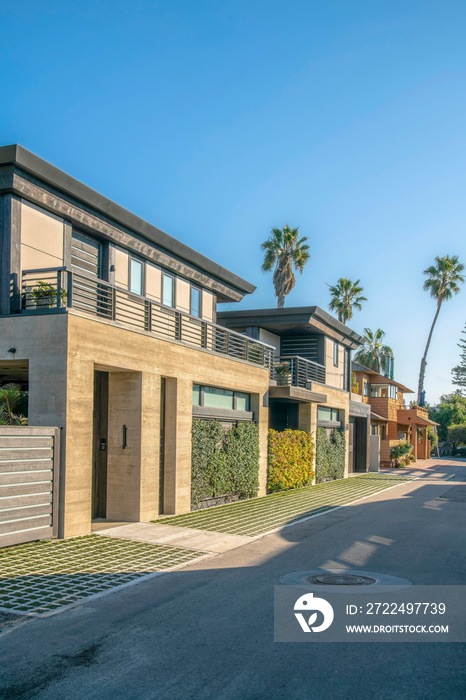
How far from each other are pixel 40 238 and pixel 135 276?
401 cm

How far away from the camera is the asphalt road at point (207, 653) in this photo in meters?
5.11

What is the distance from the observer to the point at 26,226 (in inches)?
527

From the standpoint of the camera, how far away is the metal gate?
10.4 metres

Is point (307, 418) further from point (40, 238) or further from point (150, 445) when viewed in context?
point (40, 238)

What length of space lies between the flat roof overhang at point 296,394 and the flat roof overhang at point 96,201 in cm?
441

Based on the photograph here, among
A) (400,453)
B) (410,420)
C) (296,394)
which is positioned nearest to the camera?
(296,394)

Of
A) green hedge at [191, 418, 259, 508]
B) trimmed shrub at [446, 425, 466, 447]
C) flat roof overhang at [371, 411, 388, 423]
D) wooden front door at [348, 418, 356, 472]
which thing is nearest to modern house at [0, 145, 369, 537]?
green hedge at [191, 418, 259, 508]

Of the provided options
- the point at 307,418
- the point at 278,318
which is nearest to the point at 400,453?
the point at 307,418

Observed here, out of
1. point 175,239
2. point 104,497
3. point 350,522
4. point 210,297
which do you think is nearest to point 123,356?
point 104,497

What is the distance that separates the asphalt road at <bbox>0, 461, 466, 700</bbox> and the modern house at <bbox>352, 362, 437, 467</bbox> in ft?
112

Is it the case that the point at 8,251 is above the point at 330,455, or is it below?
above

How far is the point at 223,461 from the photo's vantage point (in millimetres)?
18188

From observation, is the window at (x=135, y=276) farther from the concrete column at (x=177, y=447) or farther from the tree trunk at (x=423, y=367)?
the tree trunk at (x=423, y=367)

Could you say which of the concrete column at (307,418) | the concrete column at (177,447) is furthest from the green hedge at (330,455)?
the concrete column at (177,447)
